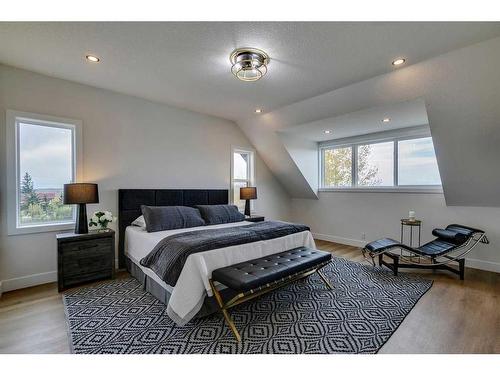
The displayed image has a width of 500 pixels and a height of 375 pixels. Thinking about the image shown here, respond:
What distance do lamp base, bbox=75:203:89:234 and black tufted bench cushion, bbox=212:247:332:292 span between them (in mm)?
1973

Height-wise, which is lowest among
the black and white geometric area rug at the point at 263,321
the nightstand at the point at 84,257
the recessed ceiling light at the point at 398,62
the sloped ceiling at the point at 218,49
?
the black and white geometric area rug at the point at 263,321

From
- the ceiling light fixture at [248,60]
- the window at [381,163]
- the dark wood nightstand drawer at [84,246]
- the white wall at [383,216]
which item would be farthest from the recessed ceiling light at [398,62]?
the dark wood nightstand drawer at [84,246]

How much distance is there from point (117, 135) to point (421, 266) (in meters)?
4.81

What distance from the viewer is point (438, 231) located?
3.64m

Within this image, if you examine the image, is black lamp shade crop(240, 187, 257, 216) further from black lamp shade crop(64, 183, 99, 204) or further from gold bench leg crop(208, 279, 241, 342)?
gold bench leg crop(208, 279, 241, 342)

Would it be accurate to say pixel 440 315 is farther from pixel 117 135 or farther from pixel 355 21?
pixel 117 135

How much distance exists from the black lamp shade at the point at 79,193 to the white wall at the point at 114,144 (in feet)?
1.26

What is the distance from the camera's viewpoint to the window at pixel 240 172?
512cm

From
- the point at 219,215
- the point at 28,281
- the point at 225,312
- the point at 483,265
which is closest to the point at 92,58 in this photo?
the point at 219,215

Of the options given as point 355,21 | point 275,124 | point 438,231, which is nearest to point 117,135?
point 275,124

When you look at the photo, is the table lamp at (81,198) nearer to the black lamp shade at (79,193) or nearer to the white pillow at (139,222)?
the black lamp shade at (79,193)

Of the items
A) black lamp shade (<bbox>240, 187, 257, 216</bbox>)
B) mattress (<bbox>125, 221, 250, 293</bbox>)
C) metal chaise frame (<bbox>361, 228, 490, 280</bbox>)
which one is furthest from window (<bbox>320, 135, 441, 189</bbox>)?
mattress (<bbox>125, 221, 250, 293</bbox>)

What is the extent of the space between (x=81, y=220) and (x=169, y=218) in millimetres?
1061

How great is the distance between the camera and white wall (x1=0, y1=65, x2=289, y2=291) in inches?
114
